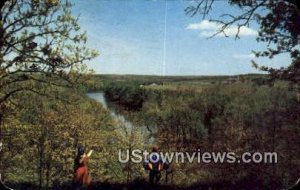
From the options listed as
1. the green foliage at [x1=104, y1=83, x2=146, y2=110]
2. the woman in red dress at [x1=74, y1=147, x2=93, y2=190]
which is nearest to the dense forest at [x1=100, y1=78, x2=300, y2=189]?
the green foliage at [x1=104, y1=83, x2=146, y2=110]

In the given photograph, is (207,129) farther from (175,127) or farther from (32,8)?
(32,8)

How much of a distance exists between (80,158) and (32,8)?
2.20 metres

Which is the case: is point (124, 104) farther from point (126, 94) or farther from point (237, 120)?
point (237, 120)

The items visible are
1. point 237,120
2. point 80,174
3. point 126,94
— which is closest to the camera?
point 80,174

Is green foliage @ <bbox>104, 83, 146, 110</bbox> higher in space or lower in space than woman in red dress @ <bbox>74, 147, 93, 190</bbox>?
higher

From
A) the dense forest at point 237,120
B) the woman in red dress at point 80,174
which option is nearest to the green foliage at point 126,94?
the dense forest at point 237,120

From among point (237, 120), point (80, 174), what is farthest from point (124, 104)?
point (237, 120)

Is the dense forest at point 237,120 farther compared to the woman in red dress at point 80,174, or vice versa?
the dense forest at point 237,120

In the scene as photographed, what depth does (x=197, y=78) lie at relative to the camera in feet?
23.4

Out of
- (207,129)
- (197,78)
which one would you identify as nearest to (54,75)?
(197,78)

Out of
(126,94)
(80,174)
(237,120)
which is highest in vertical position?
(126,94)

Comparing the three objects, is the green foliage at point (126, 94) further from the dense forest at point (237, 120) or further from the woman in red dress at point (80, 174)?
the woman in red dress at point (80, 174)

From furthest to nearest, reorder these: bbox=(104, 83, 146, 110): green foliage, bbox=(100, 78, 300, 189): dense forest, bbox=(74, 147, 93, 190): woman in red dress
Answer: bbox=(100, 78, 300, 189): dense forest < bbox=(104, 83, 146, 110): green foliage < bbox=(74, 147, 93, 190): woman in red dress

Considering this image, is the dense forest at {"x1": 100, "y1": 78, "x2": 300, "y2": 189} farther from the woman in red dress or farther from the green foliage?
the woman in red dress
